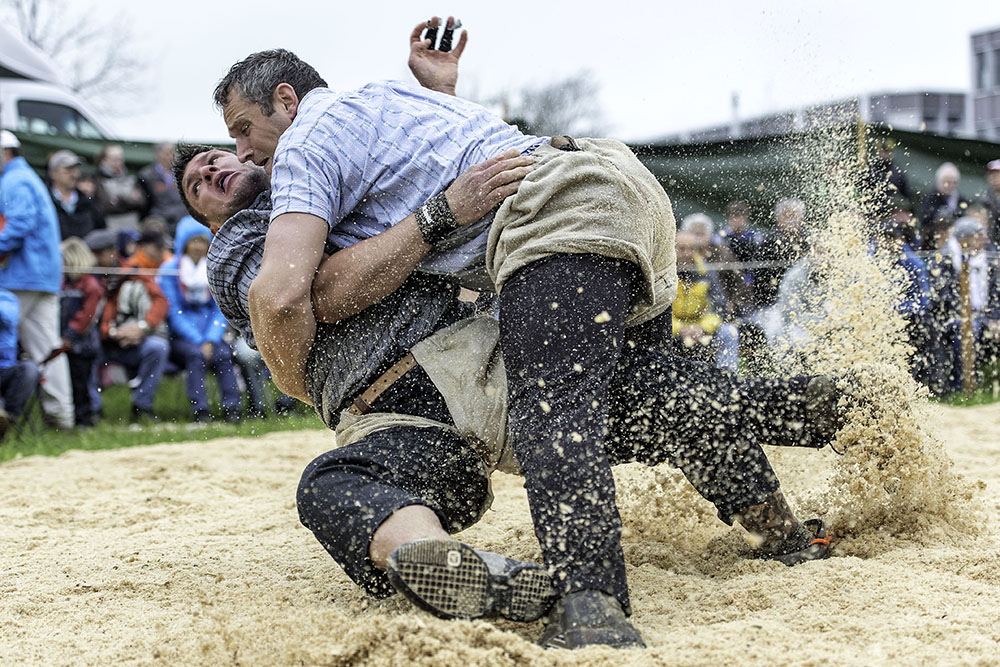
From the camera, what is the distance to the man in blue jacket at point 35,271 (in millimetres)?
5977

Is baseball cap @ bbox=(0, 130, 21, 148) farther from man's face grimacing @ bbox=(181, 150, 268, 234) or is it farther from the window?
man's face grimacing @ bbox=(181, 150, 268, 234)

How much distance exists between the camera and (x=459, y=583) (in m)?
1.82

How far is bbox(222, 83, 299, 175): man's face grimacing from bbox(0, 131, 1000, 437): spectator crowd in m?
3.13

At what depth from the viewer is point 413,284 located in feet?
7.93

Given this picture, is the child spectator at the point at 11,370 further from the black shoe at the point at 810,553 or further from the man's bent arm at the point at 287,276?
the black shoe at the point at 810,553

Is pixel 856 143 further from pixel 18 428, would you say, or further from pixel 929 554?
pixel 18 428

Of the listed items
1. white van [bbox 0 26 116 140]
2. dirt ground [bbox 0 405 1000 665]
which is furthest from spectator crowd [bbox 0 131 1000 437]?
white van [bbox 0 26 116 140]

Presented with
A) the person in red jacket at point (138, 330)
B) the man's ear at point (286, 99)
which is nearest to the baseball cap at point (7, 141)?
the person in red jacket at point (138, 330)

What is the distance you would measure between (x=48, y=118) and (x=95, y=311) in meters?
4.30

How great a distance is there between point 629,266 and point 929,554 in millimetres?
1069

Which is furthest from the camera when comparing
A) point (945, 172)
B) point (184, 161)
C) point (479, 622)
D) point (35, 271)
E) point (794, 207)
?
point (945, 172)

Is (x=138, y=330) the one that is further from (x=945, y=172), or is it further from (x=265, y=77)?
(x=945, y=172)

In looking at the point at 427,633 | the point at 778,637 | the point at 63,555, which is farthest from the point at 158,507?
the point at 778,637

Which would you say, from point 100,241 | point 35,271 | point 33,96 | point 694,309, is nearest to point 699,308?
point 694,309
